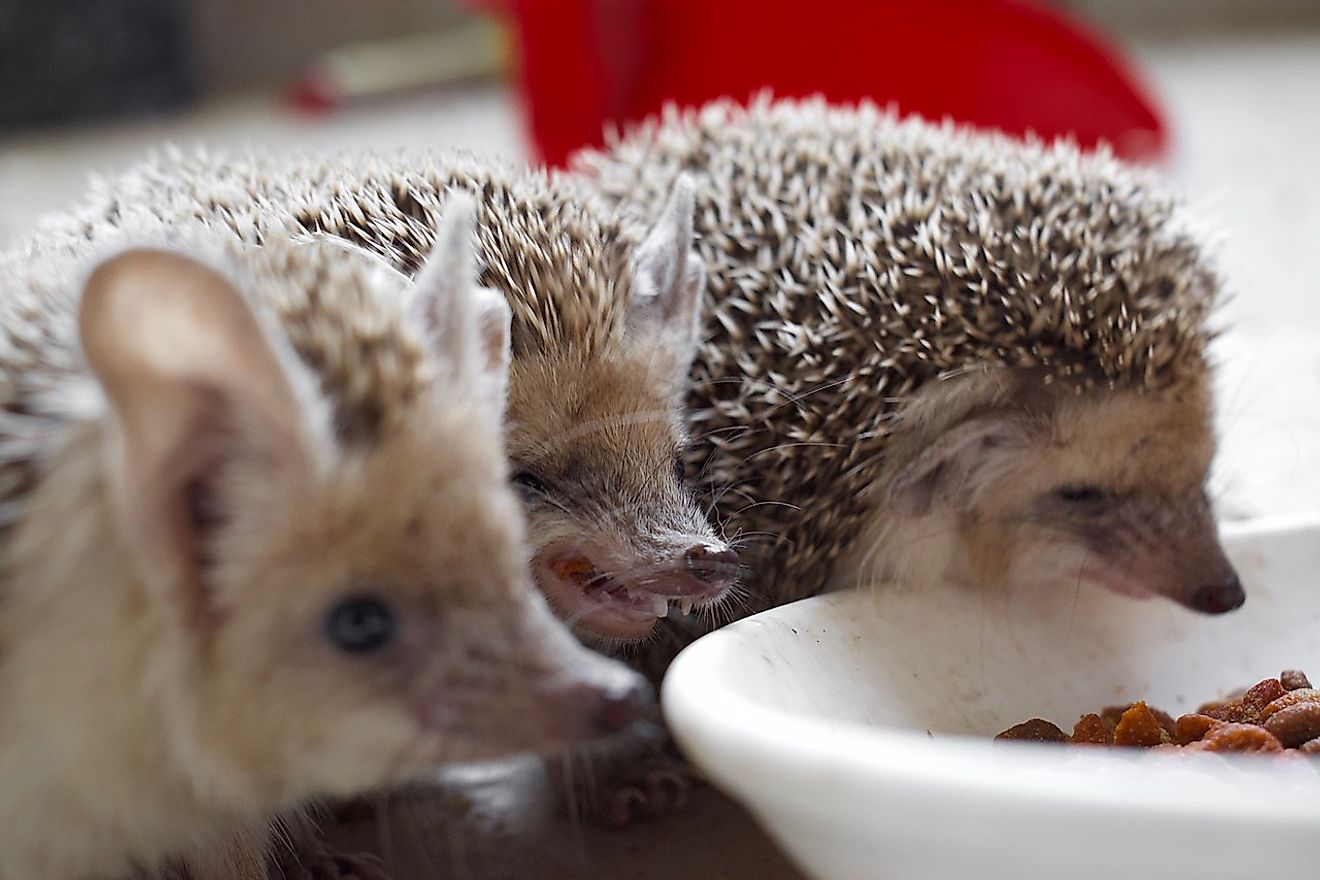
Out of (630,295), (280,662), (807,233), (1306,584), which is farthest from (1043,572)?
(280,662)

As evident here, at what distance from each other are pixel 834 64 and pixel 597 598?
2.56 metres

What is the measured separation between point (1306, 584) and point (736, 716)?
1.11 meters

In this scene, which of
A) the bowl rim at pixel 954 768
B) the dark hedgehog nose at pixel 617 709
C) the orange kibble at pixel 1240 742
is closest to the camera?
the bowl rim at pixel 954 768

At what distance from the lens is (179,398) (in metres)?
1.13

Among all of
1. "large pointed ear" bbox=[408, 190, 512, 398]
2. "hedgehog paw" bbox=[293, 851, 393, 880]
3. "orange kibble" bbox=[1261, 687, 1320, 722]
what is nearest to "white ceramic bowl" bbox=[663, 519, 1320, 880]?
"orange kibble" bbox=[1261, 687, 1320, 722]

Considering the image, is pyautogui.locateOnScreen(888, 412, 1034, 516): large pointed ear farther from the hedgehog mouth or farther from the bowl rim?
the bowl rim

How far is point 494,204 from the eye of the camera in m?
1.70

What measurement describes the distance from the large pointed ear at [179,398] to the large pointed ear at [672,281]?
0.67 meters

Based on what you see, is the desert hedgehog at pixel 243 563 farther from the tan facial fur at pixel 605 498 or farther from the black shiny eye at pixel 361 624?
the tan facial fur at pixel 605 498

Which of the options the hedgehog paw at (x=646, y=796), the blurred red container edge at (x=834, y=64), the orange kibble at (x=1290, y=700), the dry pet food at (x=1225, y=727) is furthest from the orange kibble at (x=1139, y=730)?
the blurred red container edge at (x=834, y=64)

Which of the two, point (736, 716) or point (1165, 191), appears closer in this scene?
point (736, 716)

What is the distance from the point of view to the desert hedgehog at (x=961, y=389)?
1.83 meters

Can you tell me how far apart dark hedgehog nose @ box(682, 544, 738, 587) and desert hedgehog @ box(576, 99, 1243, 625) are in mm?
228

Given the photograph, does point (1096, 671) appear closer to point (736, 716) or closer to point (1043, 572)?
point (1043, 572)
